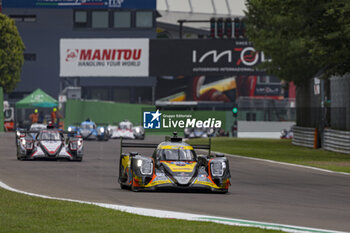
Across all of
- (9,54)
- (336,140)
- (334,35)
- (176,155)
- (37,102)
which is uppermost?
(9,54)

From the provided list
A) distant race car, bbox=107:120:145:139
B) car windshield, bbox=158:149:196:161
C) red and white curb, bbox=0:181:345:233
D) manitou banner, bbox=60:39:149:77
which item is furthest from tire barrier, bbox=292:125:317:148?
red and white curb, bbox=0:181:345:233

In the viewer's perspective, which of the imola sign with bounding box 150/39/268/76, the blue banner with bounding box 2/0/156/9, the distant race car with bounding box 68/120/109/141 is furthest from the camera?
the blue banner with bounding box 2/0/156/9

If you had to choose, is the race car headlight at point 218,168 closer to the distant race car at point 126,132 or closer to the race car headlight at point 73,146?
the race car headlight at point 73,146

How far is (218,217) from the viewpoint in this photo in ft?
45.2

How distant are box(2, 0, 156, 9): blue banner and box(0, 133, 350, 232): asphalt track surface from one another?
170 feet

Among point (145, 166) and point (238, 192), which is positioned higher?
point (145, 166)

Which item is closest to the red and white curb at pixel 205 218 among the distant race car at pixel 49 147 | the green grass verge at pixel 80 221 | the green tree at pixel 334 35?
the green grass verge at pixel 80 221

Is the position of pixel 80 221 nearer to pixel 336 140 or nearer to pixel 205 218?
pixel 205 218

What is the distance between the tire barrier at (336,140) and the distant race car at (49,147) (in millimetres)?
13685

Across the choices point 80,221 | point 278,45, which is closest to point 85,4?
point 278,45

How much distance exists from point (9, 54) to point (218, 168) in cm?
6105

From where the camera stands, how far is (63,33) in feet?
276

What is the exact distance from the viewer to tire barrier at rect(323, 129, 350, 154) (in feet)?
131

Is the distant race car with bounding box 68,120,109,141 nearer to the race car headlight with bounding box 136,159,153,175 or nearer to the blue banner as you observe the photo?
the blue banner
